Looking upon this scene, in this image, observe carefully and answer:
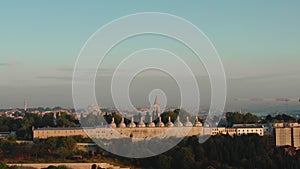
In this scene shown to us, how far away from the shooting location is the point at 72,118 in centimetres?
2747

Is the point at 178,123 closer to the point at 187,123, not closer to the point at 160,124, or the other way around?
the point at 187,123

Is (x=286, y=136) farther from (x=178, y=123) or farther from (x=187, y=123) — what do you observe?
(x=178, y=123)

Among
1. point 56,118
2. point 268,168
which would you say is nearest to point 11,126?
point 56,118

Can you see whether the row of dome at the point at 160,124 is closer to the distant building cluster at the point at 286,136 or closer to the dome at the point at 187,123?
the dome at the point at 187,123

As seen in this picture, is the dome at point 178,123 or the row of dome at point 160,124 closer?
the dome at point 178,123

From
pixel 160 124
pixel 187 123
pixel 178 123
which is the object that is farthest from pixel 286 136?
pixel 160 124

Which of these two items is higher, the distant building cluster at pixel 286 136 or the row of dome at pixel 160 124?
the row of dome at pixel 160 124

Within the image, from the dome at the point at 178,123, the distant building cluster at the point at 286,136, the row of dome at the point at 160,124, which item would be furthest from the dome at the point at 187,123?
the distant building cluster at the point at 286,136

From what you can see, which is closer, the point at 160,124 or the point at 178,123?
the point at 178,123

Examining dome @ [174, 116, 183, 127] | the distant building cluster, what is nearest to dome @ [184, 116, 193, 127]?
dome @ [174, 116, 183, 127]

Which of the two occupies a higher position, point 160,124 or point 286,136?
point 160,124

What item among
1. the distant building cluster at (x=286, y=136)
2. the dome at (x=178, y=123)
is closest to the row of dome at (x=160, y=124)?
the dome at (x=178, y=123)

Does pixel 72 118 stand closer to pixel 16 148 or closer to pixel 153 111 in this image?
pixel 153 111

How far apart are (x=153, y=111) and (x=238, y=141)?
6.96 m
